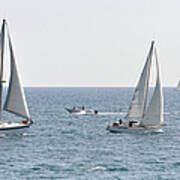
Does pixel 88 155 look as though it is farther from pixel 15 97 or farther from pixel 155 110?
pixel 155 110

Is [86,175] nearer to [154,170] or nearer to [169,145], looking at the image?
[154,170]

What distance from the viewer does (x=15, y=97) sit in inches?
3199

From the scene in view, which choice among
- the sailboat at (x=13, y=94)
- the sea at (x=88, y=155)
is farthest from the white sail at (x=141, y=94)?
the sailboat at (x=13, y=94)

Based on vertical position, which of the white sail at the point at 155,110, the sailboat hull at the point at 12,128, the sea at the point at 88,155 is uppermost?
the white sail at the point at 155,110

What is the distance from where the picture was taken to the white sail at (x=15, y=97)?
266ft

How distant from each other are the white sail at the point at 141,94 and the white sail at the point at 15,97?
19057 mm

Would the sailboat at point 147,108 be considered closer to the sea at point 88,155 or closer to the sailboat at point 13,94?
the sea at point 88,155

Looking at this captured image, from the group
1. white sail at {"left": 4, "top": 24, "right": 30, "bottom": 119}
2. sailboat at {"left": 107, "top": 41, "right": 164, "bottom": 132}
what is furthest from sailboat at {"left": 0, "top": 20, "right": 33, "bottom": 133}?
sailboat at {"left": 107, "top": 41, "right": 164, "bottom": 132}

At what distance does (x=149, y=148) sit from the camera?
73500 mm

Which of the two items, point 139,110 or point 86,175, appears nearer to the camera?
point 86,175

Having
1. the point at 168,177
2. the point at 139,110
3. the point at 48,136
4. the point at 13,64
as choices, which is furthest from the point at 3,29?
the point at 168,177

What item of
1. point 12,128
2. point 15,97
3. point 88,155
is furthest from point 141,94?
point 88,155

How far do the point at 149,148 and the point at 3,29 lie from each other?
2824 cm

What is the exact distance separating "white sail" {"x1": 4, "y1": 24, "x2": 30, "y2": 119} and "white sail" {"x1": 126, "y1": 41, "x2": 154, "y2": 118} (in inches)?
750
